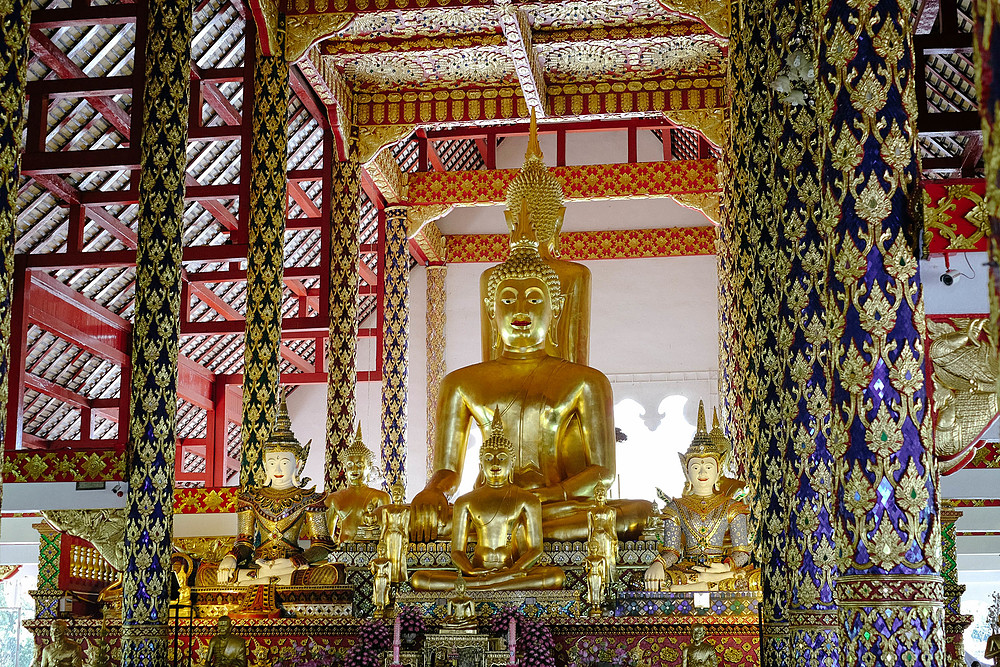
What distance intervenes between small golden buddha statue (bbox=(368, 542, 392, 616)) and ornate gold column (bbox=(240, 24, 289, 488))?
7.67 ft

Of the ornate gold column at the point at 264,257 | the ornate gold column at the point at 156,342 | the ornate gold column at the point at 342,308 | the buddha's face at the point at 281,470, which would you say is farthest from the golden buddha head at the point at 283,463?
the ornate gold column at the point at 342,308

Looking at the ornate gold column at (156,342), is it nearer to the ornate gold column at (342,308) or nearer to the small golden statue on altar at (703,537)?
the small golden statue on altar at (703,537)

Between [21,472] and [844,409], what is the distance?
5.87 m

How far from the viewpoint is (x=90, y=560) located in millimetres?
8461

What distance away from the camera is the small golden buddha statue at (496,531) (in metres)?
6.64

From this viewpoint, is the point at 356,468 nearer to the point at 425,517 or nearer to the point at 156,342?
the point at 425,517

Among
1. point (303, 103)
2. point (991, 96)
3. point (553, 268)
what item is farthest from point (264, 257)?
point (991, 96)

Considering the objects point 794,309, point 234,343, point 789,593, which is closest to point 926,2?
point 794,309

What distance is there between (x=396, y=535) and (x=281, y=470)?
3.37 ft

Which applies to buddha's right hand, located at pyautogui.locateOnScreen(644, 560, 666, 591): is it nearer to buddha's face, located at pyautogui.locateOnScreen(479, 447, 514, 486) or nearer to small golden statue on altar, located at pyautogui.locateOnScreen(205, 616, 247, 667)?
buddha's face, located at pyautogui.locateOnScreen(479, 447, 514, 486)

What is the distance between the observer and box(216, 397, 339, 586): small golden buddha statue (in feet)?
22.7

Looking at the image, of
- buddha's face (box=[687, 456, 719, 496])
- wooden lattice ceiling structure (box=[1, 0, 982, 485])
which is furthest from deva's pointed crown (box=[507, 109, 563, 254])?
buddha's face (box=[687, 456, 719, 496])

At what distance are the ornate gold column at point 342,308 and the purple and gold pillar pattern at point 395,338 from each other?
1.74m

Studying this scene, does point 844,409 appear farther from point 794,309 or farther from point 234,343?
point 234,343
